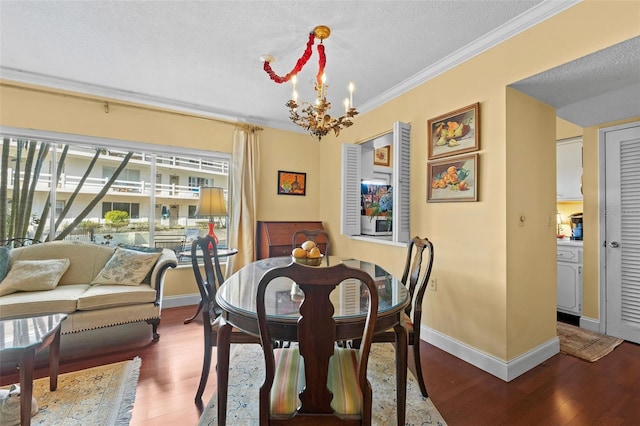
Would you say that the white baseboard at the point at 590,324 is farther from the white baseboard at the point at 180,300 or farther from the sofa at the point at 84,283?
the white baseboard at the point at 180,300

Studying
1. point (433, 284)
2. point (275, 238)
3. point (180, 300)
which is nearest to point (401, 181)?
point (433, 284)

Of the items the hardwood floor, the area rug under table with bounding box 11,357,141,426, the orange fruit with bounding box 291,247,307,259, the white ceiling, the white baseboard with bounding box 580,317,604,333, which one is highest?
the white ceiling

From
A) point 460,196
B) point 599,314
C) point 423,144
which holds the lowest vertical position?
point 599,314

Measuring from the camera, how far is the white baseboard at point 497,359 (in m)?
2.07

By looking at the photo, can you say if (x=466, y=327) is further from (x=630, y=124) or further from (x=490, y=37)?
(x=630, y=124)

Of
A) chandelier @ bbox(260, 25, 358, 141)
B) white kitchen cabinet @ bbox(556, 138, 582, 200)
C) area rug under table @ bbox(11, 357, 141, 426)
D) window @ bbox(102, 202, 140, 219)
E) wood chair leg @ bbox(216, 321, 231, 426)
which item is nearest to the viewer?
wood chair leg @ bbox(216, 321, 231, 426)

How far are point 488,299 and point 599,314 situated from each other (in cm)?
178

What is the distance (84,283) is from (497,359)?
150 inches

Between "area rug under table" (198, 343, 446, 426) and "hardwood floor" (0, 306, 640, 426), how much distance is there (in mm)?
94

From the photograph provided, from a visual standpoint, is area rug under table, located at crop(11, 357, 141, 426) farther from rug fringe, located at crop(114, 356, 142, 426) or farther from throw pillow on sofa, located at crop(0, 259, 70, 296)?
throw pillow on sofa, located at crop(0, 259, 70, 296)

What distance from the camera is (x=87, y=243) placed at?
121 inches

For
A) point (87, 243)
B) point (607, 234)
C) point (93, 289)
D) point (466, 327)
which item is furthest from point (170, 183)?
point (607, 234)

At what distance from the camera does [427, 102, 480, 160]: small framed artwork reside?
2295 millimetres

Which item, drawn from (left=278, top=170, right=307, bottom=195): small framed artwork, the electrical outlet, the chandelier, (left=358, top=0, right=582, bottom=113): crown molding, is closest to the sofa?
(left=278, top=170, right=307, bottom=195): small framed artwork
